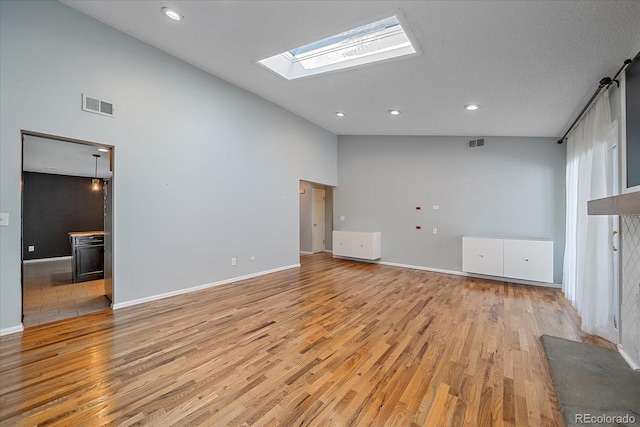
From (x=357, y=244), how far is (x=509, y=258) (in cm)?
310

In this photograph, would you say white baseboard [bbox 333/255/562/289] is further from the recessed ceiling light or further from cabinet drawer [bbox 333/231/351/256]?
the recessed ceiling light

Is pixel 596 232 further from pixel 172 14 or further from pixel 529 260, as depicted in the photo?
pixel 172 14

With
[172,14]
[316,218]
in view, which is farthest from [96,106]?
[316,218]

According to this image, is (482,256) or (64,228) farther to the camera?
(64,228)

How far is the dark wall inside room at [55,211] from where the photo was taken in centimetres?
750

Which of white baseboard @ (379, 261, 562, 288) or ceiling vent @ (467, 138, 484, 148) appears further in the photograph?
ceiling vent @ (467, 138, 484, 148)

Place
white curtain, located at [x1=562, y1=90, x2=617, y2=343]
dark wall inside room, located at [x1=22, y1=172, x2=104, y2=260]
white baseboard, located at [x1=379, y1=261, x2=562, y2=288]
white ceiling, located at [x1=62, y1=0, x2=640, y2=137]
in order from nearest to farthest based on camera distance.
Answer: white ceiling, located at [x1=62, y1=0, x2=640, y2=137]
white curtain, located at [x1=562, y1=90, x2=617, y2=343]
white baseboard, located at [x1=379, y1=261, x2=562, y2=288]
dark wall inside room, located at [x1=22, y1=172, x2=104, y2=260]

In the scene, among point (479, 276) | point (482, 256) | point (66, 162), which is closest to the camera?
point (482, 256)

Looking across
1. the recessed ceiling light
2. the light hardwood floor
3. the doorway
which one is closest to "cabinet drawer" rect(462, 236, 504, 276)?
the light hardwood floor

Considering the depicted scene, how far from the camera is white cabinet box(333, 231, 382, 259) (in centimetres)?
657

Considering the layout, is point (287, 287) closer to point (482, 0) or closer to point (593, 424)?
point (593, 424)

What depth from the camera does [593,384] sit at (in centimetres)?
204

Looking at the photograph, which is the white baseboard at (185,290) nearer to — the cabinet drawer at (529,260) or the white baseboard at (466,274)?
the white baseboard at (466,274)

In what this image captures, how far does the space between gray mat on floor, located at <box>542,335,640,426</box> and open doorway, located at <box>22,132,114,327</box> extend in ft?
15.5
